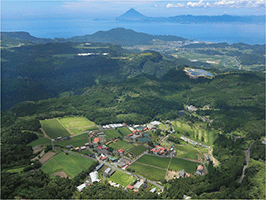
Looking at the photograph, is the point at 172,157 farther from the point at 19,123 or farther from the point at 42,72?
the point at 42,72

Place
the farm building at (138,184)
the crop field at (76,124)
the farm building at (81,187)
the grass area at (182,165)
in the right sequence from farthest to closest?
1. the crop field at (76,124)
2. the grass area at (182,165)
3. the farm building at (138,184)
4. the farm building at (81,187)

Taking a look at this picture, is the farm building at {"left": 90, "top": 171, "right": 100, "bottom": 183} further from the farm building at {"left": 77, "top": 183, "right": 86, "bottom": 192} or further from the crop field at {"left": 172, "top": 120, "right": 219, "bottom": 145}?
the crop field at {"left": 172, "top": 120, "right": 219, "bottom": 145}

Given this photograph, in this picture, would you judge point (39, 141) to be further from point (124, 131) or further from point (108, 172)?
point (108, 172)

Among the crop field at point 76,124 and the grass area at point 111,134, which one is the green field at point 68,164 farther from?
the crop field at point 76,124

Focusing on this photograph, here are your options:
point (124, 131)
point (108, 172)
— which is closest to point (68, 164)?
point (108, 172)

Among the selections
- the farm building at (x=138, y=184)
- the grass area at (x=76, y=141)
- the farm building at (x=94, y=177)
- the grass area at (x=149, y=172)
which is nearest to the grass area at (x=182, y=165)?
the grass area at (x=149, y=172)

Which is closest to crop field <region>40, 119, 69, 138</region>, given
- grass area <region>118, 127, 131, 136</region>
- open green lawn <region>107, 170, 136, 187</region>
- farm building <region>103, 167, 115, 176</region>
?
grass area <region>118, 127, 131, 136</region>
